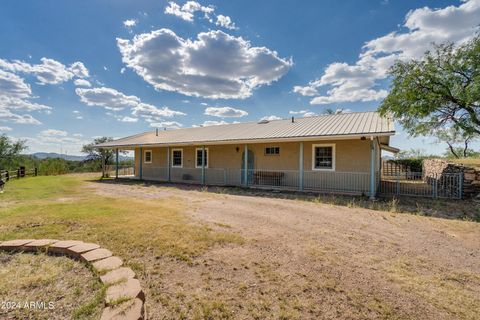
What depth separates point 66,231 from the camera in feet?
16.0

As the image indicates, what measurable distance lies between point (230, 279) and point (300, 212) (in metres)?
4.50

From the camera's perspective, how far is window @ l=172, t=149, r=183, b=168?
56.7 ft

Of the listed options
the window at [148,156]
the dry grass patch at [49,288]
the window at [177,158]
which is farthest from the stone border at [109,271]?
the window at [148,156]

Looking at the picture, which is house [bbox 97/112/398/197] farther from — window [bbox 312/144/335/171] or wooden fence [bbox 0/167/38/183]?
wooden fence [bbox 0/167/38/183]

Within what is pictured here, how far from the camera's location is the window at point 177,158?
56.7 feet

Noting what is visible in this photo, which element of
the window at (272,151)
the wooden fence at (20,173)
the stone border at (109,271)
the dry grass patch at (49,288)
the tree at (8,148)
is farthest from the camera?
the tree at (8,148)

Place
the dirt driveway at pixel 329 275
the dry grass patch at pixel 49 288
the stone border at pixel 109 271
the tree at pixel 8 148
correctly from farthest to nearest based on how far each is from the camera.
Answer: the tree at pixel 8 148 → the dirt driveway at pixel 329 275 → the dry grass patch at pixel 49 288 → the stone border at pixel 109 271

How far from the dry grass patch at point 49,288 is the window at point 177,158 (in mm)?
13820

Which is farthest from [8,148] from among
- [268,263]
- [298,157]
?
[268,263]

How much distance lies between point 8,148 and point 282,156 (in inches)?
1827

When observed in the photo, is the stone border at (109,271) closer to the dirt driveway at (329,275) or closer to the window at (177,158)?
the dirt driveway at (329,275)

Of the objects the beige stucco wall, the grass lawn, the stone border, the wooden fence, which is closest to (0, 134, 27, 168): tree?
the wooden fence

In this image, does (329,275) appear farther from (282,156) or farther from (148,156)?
(148,156)

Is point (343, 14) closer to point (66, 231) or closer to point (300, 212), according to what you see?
point (300, 212)
